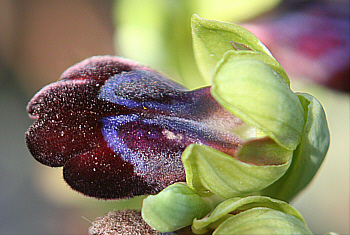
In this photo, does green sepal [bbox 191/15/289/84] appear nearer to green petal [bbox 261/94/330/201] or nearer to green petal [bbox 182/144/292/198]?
green petal [bbox 261/94/330/201]

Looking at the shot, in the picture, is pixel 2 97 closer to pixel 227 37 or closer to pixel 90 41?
pixel 90 41

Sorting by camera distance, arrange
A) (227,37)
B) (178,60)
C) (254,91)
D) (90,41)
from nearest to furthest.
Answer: (254,91) < (227,37) < (178,60) < (90,41)

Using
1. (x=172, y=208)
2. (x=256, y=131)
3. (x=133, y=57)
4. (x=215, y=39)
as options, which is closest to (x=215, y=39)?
(x=215, y=39)

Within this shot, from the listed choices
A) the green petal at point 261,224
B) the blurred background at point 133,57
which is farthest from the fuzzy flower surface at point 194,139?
the blurred background at point 133,57

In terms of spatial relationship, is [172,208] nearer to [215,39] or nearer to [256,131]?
[256,131]

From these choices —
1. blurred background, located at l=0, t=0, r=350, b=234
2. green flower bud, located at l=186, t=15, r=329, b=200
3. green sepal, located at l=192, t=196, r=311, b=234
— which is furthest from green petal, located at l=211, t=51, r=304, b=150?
blurred background, located at l=0, t=0, r=350, b=234

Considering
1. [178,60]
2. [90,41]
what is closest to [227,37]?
[178,60]

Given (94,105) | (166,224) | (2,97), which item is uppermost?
(94,105)
